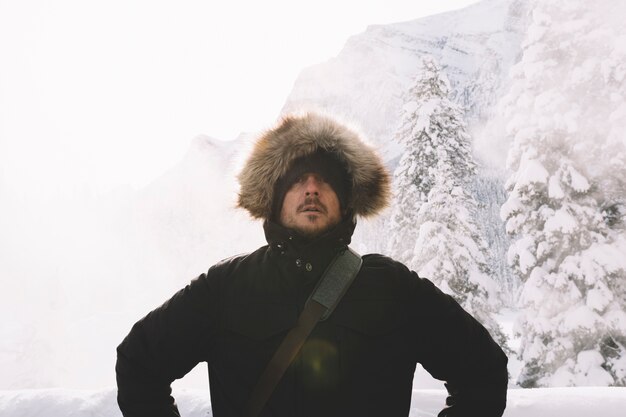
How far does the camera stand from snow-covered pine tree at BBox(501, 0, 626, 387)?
12.5m

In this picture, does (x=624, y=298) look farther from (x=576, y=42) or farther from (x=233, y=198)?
(x=233, y=198)

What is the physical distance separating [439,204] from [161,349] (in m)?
15.3

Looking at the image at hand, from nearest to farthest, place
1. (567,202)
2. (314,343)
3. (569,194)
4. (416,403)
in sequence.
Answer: (314,343)
(416,403)
(567,202)
(569,194)

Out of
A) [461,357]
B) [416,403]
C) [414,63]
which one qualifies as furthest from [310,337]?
[414,63]

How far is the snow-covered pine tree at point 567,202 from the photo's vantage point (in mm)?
12523

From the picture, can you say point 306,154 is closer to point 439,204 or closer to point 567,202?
point 567,202

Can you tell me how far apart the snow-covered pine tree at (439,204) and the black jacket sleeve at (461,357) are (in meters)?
13.9

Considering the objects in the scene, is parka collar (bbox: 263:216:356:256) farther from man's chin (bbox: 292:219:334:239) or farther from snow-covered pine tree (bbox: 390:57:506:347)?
snow-covered pine tree (bbox: 390:57:506:347)

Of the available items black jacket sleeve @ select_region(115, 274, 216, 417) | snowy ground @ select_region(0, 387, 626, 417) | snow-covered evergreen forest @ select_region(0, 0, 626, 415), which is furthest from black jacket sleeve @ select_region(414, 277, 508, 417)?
snowy ground @ select_region(0, 387, 626, 417)

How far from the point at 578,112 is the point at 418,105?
241 inches

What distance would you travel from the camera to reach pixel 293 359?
7.36ft

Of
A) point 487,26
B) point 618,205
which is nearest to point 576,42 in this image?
point 618,205

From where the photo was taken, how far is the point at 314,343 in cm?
229

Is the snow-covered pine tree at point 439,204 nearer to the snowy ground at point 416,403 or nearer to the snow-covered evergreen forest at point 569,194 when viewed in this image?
the snow-covered evergreen forest at point 569,194
